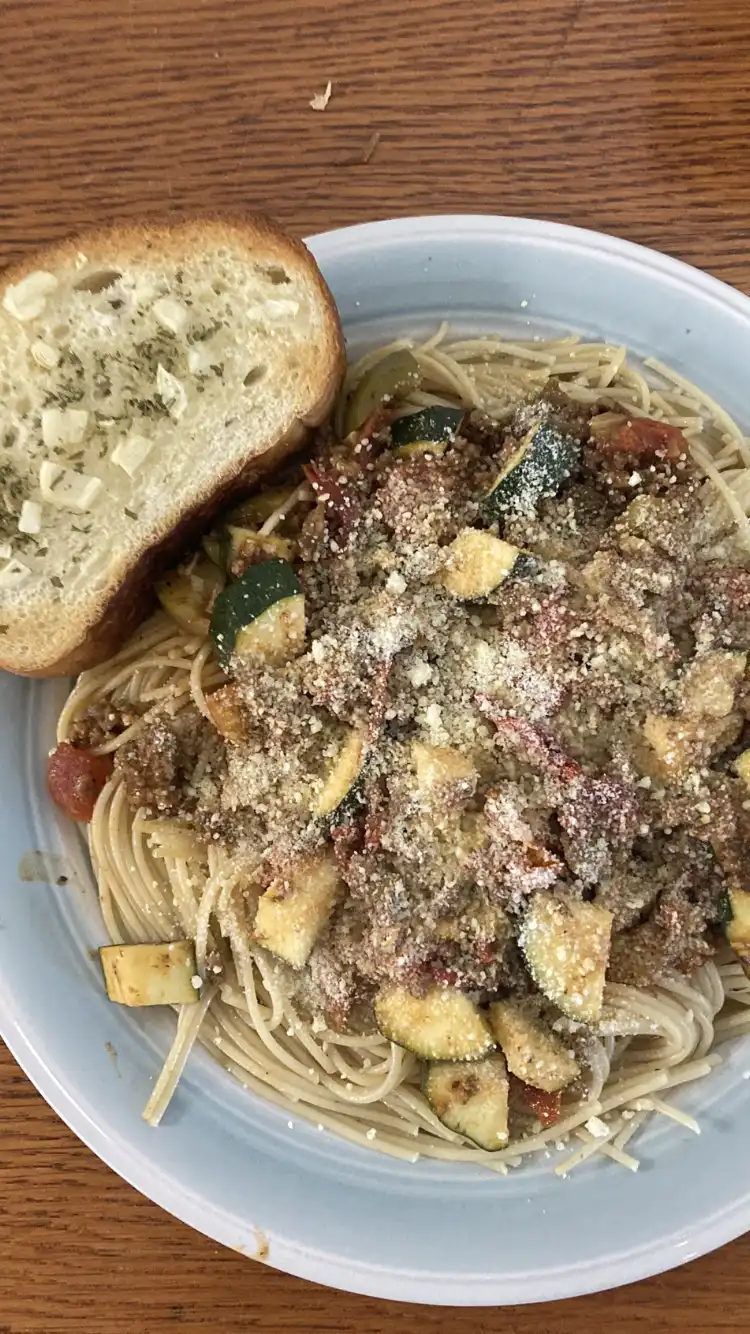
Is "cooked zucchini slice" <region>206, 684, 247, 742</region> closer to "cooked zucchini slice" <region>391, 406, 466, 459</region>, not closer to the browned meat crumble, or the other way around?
the browned meat crumble

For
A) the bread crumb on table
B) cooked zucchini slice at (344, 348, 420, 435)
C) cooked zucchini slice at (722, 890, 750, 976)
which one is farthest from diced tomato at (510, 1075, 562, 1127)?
the bread crumb on table

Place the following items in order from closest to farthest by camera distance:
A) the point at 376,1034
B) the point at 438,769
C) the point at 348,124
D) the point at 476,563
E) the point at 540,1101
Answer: the point at 438,769
the point at 476,563
the point at 540,1101
the point at 376,1034
the point at 348,124

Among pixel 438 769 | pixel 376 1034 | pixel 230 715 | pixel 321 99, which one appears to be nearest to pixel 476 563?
pixel 438 769

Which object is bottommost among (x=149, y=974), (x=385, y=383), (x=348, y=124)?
(x=149, y=974)

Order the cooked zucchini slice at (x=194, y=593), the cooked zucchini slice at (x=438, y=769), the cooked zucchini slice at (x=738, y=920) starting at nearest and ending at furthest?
the cooked zucchini slice at (x=438, y=769), the cooked zucchini slice at (x=738, y=920), the cooked zucchini slice at (x=194, y=593)

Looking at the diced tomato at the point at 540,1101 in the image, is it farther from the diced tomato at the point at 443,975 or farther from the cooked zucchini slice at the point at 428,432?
the cooked zucchini slice at the point at 428,432

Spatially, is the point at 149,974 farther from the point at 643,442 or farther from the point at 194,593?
the point at 643,442

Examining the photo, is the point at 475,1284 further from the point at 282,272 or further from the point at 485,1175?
the point at 282,272

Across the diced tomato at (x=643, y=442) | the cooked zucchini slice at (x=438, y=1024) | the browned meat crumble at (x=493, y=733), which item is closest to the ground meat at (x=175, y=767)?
A: the browned meat crumble at (x=493, y=733)
